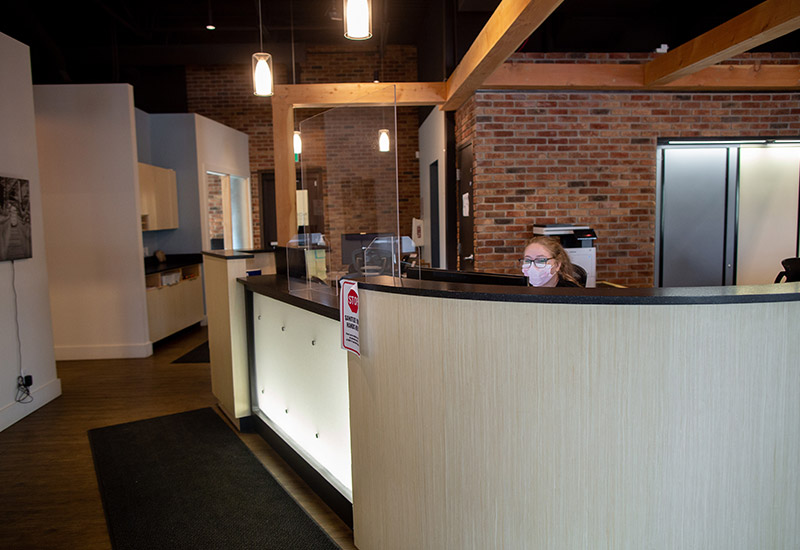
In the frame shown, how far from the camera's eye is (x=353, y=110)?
2.74m

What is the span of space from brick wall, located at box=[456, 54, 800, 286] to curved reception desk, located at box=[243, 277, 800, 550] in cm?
382

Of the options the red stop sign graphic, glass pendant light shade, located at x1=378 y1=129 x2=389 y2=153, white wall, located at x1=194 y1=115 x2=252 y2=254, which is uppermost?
white wall, located at x1=194 y1=115 x2=252 y2=254

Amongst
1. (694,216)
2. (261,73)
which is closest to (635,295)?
(261,73)

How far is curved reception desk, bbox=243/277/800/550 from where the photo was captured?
1566mm

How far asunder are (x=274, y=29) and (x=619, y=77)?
5263 mm

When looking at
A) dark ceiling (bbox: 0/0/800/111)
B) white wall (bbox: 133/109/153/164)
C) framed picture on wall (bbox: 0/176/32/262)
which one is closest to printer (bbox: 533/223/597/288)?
dark ceiling (bbox: 0/0/800/111)

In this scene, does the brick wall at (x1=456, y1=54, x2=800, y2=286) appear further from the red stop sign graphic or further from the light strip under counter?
the red stop sign graphic

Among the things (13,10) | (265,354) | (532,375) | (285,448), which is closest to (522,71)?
(265,354)

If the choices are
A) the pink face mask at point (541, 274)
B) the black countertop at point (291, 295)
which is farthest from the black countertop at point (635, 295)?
the pink face mask at point (541, 274)

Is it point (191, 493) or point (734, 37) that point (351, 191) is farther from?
point (734, 37)

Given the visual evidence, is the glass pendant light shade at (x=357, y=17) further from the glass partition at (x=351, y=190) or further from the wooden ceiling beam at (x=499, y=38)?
the wooden ceiling beam at (x=499, y=38)

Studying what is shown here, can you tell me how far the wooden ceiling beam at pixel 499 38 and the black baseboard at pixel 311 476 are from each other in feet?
8.76

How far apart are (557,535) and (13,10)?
7689 millimetres

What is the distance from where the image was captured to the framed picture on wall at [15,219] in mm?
4113
